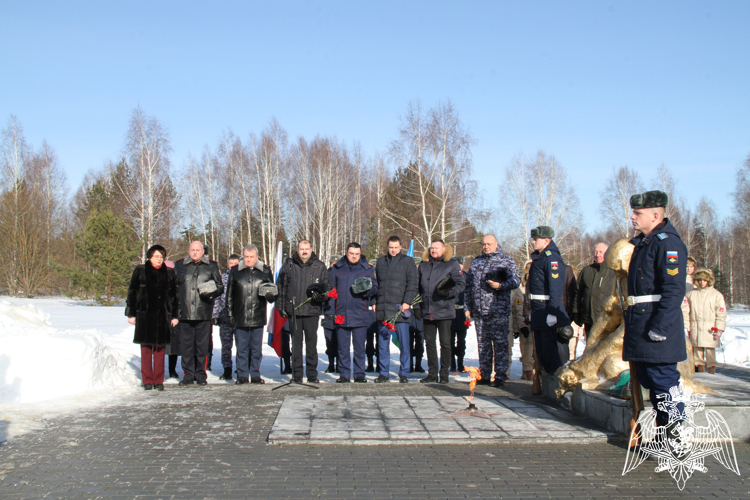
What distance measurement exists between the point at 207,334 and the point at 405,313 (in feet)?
9.64

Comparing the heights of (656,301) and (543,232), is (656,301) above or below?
below

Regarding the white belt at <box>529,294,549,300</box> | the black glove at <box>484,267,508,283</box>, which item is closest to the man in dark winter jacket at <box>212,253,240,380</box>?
the black glove at <box>484,267,508,283</box>

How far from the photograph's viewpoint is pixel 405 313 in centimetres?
863

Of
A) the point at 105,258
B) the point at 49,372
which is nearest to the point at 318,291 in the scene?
the point at 49,372

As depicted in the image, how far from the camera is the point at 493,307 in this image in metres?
8.31

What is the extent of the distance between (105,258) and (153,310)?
2349 cm

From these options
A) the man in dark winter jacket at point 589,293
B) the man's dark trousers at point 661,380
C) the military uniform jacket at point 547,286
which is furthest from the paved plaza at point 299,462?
the man in dark winter jacket at point 589,293

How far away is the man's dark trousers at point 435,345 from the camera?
8.49 metres

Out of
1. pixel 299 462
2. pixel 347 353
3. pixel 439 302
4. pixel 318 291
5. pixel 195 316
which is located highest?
pixel 318 291

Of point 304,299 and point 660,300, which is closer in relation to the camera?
point 660,300

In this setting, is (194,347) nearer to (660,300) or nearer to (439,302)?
(439,302)

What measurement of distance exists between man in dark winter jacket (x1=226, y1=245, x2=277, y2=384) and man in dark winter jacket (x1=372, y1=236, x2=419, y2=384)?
166 centimetres

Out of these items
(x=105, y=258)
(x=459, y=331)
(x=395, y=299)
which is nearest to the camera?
(x=395, y=299)

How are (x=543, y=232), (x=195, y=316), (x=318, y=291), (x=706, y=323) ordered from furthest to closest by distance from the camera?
(x=706, y=323), (x=318, y=291), (x=195, y=316), (x=543, y=232)
